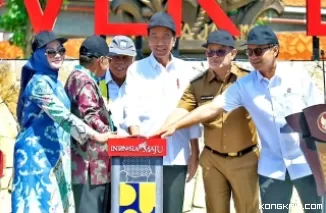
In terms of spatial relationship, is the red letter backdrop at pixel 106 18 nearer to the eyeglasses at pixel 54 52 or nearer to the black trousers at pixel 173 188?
the black trousers at pixel 173 188

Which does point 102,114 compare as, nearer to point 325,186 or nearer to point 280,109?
point 280,109

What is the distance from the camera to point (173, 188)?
469 centimetres

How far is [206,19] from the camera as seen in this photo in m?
13.3

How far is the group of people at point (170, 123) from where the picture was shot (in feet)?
14.1

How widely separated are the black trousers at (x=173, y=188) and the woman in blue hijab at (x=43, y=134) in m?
0.61

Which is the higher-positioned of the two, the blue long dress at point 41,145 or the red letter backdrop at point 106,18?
the red letter backdrop at point 106,18

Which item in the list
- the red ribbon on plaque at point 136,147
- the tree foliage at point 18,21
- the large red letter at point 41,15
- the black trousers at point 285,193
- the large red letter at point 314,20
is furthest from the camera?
the tree foliage at point 18,21

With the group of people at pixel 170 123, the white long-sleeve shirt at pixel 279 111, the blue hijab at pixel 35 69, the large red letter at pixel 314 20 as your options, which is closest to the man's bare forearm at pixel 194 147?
the group of people at pixel 170 123

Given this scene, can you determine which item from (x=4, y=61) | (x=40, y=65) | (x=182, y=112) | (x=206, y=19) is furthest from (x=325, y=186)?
(x=206, y=19)

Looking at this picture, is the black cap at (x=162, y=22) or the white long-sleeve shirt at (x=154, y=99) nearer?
the black cap at (x=162, y=22)

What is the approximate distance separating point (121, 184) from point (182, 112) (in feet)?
2.51

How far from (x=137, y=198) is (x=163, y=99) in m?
0.88

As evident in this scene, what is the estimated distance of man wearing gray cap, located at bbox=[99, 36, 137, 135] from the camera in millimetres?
5079

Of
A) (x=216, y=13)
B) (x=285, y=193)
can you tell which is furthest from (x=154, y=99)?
(x=216, y=13)
